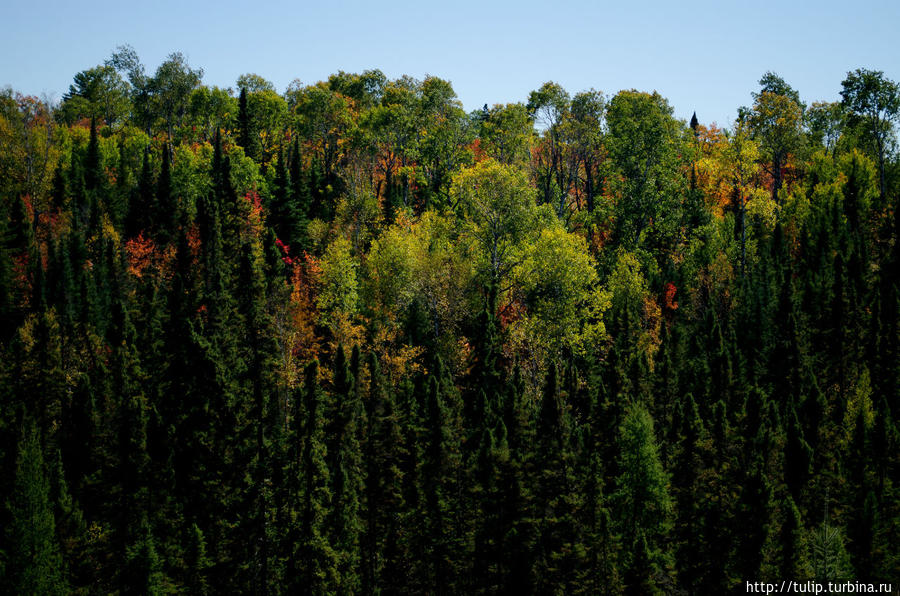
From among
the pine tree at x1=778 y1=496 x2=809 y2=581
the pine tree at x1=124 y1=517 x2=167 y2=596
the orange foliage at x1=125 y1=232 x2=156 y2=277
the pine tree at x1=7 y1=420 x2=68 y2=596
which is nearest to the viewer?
the pine tree at x1=778 y1=496 x2=809 y2=581

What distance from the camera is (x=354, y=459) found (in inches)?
2282

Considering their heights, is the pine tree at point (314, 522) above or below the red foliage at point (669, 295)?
below

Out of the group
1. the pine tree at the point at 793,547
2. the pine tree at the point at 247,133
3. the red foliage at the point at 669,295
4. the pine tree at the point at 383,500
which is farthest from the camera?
the pine tree at the point at 247,133

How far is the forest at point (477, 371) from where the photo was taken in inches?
2170

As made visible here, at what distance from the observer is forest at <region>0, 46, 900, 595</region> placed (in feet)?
181

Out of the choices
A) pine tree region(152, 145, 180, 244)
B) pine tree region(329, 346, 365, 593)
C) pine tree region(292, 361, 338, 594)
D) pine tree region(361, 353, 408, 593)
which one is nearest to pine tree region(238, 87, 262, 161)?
pine tree region(152, 145, 180, 244)

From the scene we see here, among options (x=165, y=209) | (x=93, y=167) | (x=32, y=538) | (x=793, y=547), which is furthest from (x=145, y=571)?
(x=93, y=167)

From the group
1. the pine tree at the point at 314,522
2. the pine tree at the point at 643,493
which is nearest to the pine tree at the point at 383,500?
the pine tree at the point at 314,522

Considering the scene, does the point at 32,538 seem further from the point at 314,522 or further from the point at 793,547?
the point at 793,547

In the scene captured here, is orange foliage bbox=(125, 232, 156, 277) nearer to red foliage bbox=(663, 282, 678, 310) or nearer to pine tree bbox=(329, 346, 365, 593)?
pine tree bbox=(329, 346, 365, 593)

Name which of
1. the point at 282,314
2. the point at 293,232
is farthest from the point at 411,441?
the point at 293,232

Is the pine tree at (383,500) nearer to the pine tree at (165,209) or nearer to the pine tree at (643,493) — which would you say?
the pine tree at (643,493)

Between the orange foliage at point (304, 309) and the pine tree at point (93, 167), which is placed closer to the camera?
the orange foliage at point (304, 309)

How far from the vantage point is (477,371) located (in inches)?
2635
